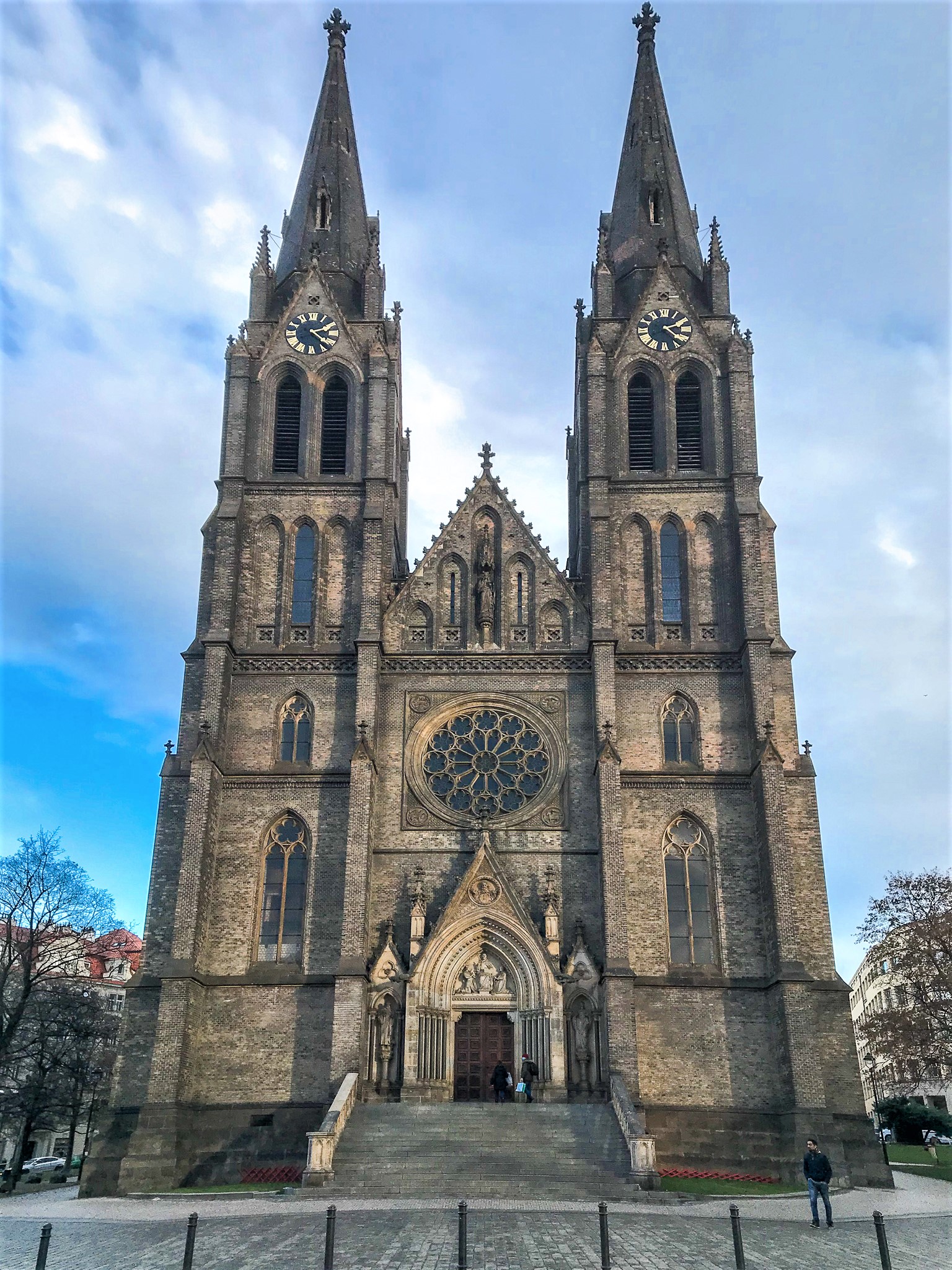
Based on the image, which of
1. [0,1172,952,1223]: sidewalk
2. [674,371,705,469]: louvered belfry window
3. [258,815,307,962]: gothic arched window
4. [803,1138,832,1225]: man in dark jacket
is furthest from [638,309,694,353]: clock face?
[803,1138,832,1225]: man in dark jacket

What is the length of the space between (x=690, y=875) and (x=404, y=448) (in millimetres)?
24512

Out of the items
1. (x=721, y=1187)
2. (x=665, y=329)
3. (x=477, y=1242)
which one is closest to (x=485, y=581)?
(x=665, y=329)

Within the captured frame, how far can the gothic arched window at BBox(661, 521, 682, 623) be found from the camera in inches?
1576

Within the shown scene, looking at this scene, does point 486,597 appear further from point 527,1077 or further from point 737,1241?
point 737,1241

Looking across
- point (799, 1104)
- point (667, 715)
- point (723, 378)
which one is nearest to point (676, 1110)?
point (799, 1104)

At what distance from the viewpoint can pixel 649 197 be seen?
4912cm

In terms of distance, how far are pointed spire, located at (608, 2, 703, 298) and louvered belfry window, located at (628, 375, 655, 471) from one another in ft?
15.8

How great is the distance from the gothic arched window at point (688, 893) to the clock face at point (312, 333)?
22229 millimetres

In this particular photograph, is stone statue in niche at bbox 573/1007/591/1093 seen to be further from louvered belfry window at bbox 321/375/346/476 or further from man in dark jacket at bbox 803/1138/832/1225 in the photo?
louvered belfry window at bbox 321/375/346/476

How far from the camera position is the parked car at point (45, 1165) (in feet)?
185

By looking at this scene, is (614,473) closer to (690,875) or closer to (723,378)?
(723,378)

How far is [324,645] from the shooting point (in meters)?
39.1

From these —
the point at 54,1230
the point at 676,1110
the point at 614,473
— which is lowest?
the point at 54,1230

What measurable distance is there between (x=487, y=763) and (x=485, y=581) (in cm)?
635
